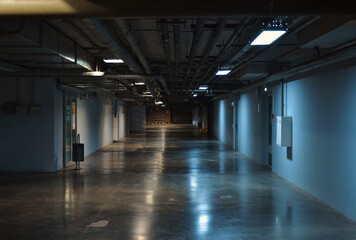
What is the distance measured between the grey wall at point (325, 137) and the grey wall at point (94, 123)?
7.67 meters

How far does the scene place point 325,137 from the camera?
6.69 metres

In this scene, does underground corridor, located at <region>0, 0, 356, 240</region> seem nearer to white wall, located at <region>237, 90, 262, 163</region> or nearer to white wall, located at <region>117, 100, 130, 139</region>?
white wall, located at <region>237, 90, 262, 163</region>

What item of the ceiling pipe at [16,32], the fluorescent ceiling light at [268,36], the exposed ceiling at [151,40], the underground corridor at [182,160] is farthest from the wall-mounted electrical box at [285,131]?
the ceiling pipe at [16,32]

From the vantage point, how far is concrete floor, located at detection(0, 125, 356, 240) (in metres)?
5.06

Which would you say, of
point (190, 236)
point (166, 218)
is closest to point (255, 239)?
point (190, 236)

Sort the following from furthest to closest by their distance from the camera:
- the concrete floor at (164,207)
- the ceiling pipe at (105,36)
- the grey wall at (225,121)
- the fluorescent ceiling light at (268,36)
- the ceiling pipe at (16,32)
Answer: the grey wall at (225,121), the fluorescent ceiling light at (268,36), the concrete floor at (164,207), the ceiling pipe at (16,32), the ceiling pipe at (105,36)

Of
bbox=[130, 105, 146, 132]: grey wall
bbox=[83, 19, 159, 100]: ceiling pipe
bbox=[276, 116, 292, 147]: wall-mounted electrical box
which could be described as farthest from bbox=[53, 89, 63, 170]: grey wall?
bbox=[130, 105, 146, 132]: grey wall

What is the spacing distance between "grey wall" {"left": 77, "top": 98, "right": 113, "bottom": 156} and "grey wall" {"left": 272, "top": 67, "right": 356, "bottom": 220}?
7.67m

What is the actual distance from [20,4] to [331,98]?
5.36 metres

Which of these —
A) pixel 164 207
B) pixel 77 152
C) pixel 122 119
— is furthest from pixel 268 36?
pixel 122 119

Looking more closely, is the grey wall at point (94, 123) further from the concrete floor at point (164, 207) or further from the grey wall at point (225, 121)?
the grey wall at point (225, 121)

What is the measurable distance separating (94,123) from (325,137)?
429 inches

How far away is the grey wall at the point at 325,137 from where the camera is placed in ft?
18.8

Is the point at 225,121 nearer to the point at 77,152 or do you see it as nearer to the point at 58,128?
the point at 77,152
